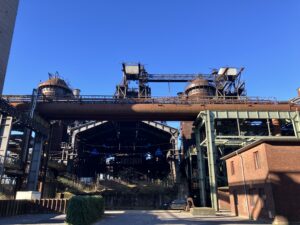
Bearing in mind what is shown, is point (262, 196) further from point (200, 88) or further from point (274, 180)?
point (200, 88)

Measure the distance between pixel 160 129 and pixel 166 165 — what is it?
12.1 meters

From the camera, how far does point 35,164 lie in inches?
1280

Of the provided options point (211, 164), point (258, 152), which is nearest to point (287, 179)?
point (258, 152)

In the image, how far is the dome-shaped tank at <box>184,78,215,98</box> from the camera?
158 feet

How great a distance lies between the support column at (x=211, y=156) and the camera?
29.1 metres

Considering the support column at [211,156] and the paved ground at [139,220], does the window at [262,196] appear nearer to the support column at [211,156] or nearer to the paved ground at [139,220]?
the paved ground at [139,220]

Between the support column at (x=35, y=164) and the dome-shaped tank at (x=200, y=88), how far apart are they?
26.5 m

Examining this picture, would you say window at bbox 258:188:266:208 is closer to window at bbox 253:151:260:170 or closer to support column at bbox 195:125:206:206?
window at bbox 253:151:260:170

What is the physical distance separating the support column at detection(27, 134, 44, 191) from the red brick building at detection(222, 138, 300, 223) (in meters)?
23.1

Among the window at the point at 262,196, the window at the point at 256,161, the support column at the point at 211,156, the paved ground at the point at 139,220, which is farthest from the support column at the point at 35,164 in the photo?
the window at the point at 262,196

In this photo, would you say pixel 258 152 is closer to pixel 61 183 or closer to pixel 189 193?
pixel 189 193

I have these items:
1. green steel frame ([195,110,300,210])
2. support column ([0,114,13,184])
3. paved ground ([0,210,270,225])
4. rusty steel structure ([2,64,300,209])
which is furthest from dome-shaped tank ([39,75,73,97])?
paved ground ([0,210,270,225])

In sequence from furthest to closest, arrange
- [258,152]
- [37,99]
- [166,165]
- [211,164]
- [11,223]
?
[166,165], [37,99], [211,164], [258,152], [11,223]

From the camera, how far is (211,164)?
99.4ft
